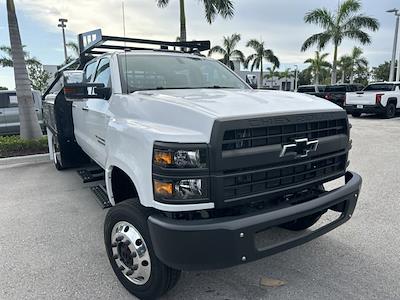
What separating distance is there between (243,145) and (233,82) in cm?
198

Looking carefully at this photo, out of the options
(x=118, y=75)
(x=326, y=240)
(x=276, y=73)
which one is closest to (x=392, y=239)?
(x=326, y=240)

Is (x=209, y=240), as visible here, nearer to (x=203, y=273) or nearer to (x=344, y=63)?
(x=203, y=273)

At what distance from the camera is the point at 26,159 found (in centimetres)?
759

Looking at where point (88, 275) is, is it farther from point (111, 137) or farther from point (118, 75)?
point (118, 75)

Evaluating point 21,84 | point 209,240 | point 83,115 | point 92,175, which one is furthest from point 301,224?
point 21,84

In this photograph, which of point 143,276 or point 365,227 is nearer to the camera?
point 143,276

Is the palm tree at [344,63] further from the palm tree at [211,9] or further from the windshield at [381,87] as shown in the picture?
the palm tree at [211,9]

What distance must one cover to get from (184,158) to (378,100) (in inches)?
591

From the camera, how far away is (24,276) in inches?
121

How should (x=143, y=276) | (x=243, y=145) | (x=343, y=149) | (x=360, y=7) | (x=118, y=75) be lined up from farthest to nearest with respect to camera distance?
(x=360, y=7)
(x=118, y=75)
(x=343, y=149)
(x=143, y=276)
(x=243, y=145)

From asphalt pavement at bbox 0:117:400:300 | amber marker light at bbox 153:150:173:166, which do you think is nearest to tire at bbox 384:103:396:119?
asphalt pavement at bbox 0:117:400:300

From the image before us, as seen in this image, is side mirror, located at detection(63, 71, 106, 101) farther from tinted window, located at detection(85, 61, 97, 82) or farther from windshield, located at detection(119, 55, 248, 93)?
tinted window, located at detection(85, 61, 97, 82)

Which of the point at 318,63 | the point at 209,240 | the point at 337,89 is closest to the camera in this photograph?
the point at 209,240

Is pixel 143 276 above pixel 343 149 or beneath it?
beneath
